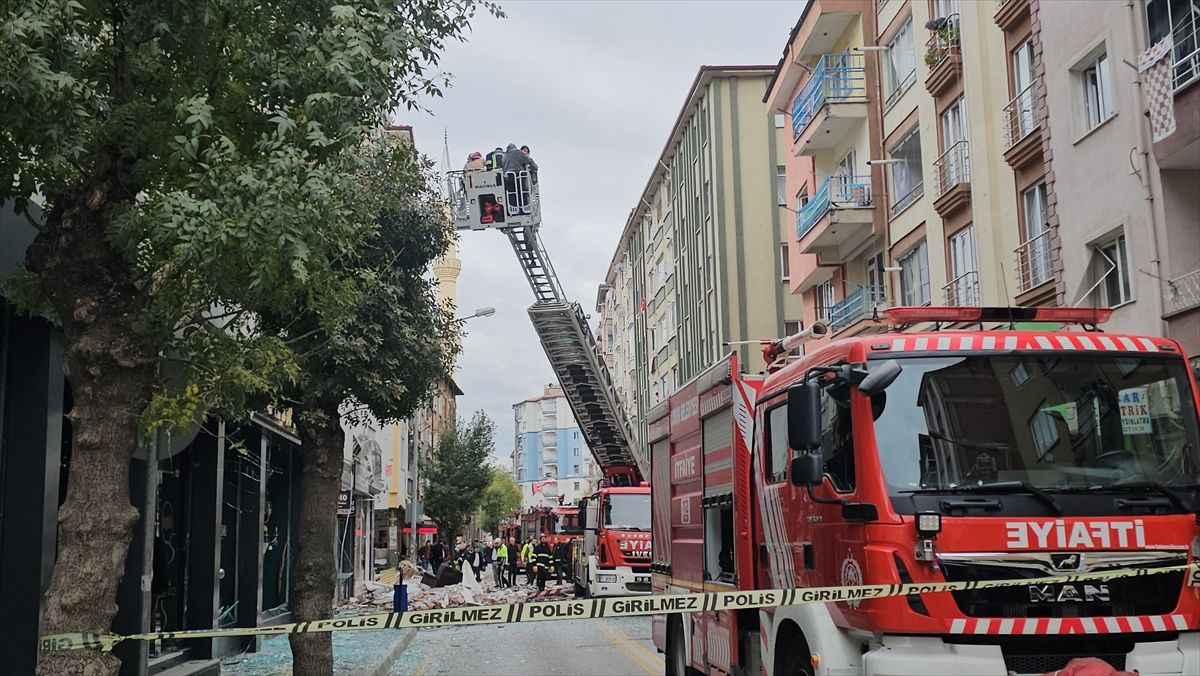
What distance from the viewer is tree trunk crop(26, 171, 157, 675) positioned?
6.17 metres

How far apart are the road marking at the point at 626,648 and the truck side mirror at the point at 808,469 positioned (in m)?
8.80

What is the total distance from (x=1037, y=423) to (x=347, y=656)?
44.0 ft

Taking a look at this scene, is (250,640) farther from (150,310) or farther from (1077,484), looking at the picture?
(1077,484)

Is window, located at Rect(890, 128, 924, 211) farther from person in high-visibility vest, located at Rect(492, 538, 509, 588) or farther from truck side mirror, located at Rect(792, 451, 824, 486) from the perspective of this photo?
truck side mirror, located at Rect(792, 451, 824, 486)

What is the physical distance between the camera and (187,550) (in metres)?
16.8

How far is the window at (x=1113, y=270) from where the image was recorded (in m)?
18.0

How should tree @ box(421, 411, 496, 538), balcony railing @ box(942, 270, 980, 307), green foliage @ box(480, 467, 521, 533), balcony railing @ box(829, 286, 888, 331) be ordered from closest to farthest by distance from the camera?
→ balcony railing @ box(942, 270, 980, 307) < balcony railing @ box(829, 286, 888, 331) < tree @ box(421, 411, 496, 538) < green foliage @ box(480, 467, 521, 533)

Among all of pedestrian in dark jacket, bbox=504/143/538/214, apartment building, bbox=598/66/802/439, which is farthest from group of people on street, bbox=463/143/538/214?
apartment building, bbox=598/66/802/439

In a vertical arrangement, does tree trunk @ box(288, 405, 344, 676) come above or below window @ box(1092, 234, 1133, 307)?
below

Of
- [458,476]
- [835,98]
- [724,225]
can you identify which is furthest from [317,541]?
[458,476]

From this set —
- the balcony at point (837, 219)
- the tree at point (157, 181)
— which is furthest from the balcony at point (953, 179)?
the tree at point (157, 181)

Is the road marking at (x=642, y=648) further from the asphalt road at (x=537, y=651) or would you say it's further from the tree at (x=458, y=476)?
the tree at (x=458, y=476)

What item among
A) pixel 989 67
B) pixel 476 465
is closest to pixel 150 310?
pixel 989 67

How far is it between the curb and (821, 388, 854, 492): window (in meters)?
9.23
